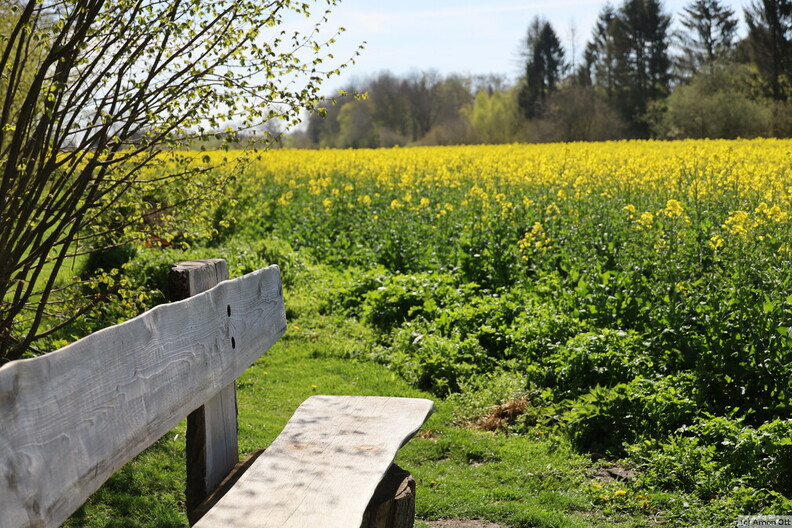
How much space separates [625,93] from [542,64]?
337 inches

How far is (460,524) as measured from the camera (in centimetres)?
396

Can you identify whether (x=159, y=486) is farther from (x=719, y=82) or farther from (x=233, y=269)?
(x=719, y=82)

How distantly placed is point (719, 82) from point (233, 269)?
96.5 ft

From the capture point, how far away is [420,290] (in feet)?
24.5

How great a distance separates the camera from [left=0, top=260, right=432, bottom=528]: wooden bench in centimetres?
152

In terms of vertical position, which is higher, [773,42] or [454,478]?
[773,42]

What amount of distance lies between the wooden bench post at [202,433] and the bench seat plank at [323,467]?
0.21 metres

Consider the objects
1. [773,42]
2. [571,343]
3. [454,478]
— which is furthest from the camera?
[773,42]

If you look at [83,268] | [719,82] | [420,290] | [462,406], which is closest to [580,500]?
[462,406]

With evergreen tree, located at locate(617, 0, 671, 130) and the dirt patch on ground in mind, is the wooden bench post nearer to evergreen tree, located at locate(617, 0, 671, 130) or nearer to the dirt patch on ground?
the dirt patch on ground

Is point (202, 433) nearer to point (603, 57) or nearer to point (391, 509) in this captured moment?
point (391, 509)

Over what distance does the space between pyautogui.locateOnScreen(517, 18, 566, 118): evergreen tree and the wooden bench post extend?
1873 inches

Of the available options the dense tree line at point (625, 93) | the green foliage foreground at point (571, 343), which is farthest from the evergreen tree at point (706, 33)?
the green foliage foreground at point (571, 343)

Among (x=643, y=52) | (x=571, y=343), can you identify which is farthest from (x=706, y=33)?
(x=571, y=343)
